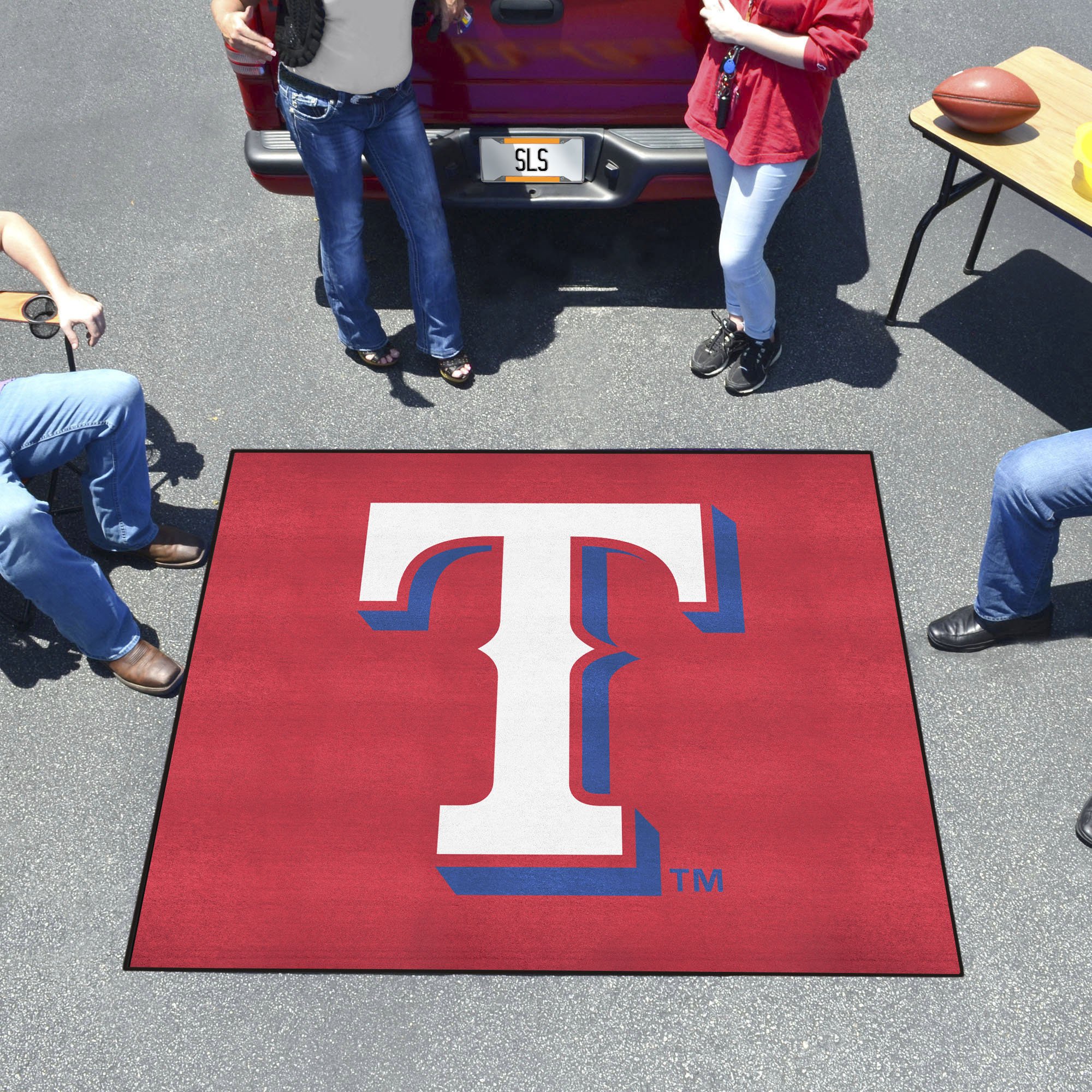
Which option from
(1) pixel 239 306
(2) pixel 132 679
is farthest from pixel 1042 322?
(2) pixel 132 679

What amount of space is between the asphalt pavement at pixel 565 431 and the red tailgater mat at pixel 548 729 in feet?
0.27

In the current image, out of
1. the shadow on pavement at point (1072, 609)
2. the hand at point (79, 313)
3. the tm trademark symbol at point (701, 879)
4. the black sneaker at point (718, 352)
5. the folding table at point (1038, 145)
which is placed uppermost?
the folding table at point (1038, 145)

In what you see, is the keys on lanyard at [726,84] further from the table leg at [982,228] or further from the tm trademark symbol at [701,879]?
the tm trademark symbol at [701,879]

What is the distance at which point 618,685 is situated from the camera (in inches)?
118

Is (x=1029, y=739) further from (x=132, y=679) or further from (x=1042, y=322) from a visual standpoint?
(x=132, y=679)

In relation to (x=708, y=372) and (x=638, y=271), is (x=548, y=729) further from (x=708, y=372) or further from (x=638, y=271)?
(x=638, y=271)

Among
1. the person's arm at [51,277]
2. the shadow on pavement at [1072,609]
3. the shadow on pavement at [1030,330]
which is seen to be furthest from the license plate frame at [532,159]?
the shadow on pavement at [1072,609]

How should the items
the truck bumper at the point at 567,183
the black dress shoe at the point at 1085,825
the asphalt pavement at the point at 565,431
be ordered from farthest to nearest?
the truck bumper at the point at 567,183 → the black dress shoe at the point at 1085,825 → the asphalt pavement at the point at 565,431

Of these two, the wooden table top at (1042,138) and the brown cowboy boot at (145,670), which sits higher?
the wooden table top at (1042,138)

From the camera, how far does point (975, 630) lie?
3059 mm

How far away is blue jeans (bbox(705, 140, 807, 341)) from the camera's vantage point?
3084 mm

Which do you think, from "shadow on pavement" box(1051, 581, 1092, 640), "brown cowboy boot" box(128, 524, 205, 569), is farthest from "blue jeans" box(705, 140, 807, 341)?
"brown cowboy boot" box(128, 524, 205, 569)

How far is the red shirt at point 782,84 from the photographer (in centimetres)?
268

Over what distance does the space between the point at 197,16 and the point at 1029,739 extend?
187 inches
